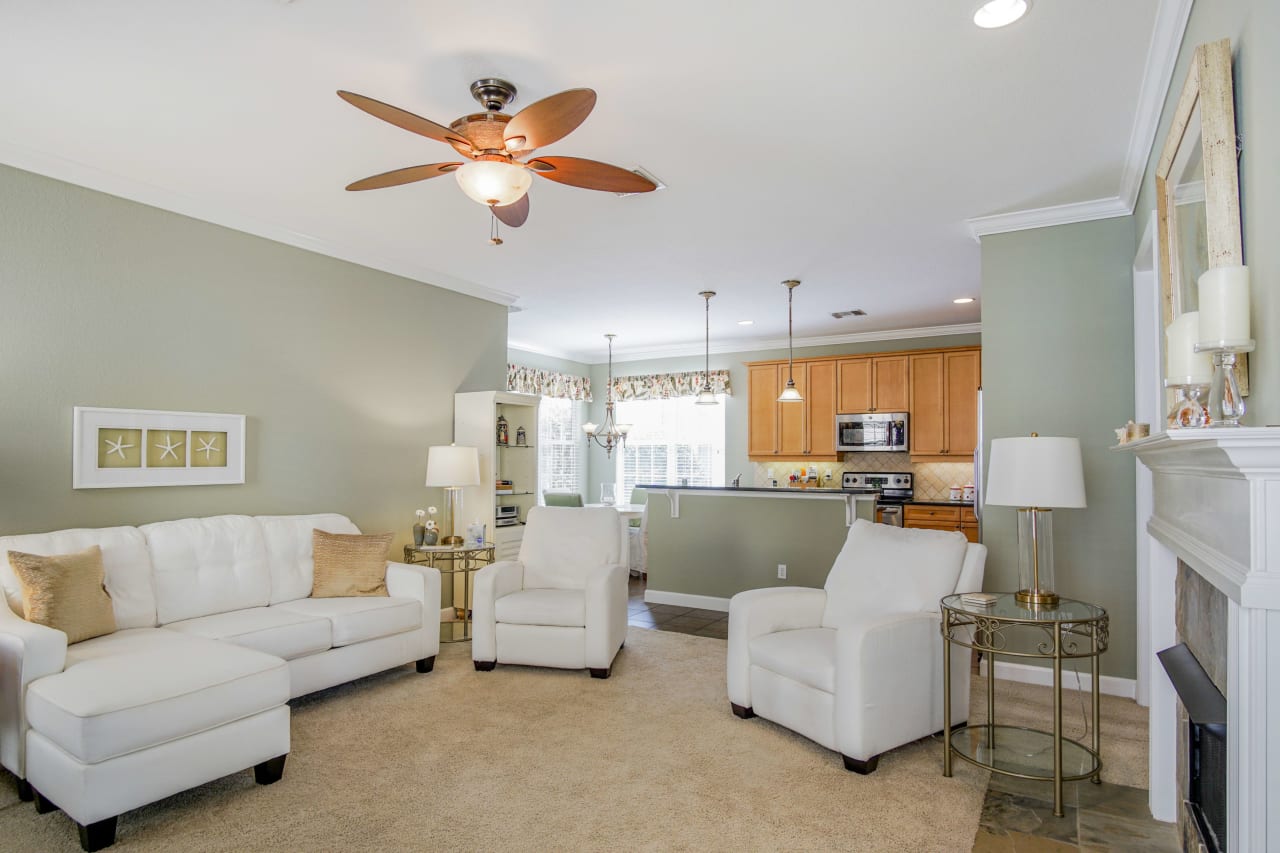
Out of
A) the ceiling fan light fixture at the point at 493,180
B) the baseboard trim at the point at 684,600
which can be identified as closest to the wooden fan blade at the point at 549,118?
the ceiling fan light fixture at the point at 493,180

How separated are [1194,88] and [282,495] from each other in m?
4.56

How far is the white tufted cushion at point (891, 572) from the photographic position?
3232 mm

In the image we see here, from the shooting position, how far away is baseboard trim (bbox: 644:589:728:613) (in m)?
5.99

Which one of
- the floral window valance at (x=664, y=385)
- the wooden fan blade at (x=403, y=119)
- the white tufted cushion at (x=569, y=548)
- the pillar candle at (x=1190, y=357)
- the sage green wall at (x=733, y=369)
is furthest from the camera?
the floral window valance at (x=664, y=385)

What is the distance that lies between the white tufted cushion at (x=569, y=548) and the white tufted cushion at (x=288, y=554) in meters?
1.28

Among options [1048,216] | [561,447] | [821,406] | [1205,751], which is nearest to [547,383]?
[561,447]

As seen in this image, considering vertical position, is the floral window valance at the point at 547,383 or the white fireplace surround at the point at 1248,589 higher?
the floral window valance at the point at 547,383

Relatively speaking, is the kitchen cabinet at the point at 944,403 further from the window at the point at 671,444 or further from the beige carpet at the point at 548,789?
the beige carpet at the point at 548,789

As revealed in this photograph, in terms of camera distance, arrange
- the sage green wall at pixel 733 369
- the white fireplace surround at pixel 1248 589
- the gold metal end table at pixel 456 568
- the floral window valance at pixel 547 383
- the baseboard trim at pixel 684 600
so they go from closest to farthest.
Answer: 1. the white fireplace surround at pixel 1248 589
2. the gold metal end table at pixel 456 568
3. the baseboard trim at pixel 684 600
4. the sage green wall at pixel 733 369
5. the floral window valance at pixel 547 383

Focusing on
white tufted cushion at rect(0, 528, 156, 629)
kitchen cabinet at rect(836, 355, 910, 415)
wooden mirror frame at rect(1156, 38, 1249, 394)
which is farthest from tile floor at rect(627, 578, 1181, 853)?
kitchen cabinet at rect(836, 355, 910, 415)

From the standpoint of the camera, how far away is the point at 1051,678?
414 cm

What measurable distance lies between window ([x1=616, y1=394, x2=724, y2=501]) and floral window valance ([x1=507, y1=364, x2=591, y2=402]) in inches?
22.1

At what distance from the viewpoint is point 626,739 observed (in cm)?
322

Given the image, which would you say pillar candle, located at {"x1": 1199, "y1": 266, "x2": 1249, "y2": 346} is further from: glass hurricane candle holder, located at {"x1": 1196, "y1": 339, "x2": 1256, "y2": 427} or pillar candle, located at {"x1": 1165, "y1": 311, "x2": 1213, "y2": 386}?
pillar candle, located at {"x1": 1165, "y1": 311, "x2": 1213, "y2": 386}
